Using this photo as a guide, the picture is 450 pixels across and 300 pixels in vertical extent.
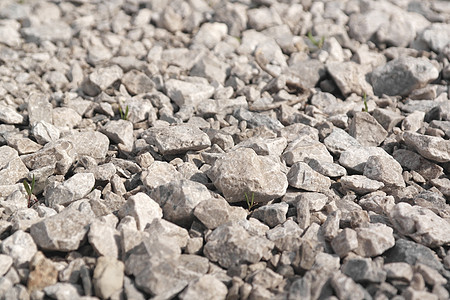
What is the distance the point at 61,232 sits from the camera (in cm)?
239

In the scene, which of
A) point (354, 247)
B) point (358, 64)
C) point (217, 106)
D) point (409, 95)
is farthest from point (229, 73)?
point (354, 247)

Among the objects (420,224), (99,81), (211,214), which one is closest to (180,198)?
(211,214)

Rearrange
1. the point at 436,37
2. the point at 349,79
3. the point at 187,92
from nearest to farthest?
the point at 187,92 < the point at 349,79 < the point at 436,37

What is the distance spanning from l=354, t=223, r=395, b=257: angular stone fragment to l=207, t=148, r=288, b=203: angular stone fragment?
0.53 meters

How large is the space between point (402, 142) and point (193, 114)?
1.51m

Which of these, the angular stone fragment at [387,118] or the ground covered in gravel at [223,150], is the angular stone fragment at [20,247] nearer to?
the ground covered in gravel at [223,150]

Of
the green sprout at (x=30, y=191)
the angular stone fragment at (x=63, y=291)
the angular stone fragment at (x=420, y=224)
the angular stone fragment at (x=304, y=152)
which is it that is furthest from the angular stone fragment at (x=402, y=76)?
the angular stone fragment at (x=63, y=291)

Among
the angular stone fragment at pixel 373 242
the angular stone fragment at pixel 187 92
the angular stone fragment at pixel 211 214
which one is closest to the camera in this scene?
the angular stone fragment at pixel 373 242

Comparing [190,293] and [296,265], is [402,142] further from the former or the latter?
[190,293]

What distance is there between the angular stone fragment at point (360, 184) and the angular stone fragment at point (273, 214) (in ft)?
1.48

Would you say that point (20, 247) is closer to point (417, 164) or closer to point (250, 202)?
point (250, 202)

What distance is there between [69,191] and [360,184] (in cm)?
167

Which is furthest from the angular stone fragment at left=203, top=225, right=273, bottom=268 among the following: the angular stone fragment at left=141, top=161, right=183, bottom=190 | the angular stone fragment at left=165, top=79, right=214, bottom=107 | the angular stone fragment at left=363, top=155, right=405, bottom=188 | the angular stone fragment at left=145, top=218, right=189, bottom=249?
the angular stone fragment at left=165, top=79, right=214, bottom=107

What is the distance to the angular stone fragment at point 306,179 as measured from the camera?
114 inches
